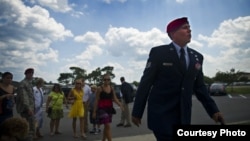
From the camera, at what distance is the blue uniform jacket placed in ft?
11.9

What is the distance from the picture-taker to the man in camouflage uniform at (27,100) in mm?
7746

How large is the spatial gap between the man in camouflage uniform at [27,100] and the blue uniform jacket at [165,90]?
4.60m

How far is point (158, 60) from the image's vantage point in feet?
12.3

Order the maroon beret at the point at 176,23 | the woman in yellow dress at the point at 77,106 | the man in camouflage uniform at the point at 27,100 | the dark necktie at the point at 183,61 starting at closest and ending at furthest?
the dark necktie at the point at 183,61 < the maroon beret at the point at 176,23 < the man in camouflage uniform at the point at 27,100 < the woman in yellow dress at the point at 77,106

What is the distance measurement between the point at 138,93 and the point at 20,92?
5.02m

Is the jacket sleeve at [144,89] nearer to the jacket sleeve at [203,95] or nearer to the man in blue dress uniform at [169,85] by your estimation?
the man in blue dress uniform at [169,85]

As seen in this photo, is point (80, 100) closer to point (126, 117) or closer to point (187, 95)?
point (126, 117)

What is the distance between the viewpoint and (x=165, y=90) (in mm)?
3689

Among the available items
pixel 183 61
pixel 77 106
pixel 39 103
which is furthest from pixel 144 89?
pixel 39 103

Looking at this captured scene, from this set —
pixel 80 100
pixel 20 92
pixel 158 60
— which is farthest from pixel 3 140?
pixel 80 100

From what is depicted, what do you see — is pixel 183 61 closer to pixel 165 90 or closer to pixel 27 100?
pixel 165 90

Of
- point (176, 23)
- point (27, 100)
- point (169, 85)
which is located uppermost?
point (176, 23)

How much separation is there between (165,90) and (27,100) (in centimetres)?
507

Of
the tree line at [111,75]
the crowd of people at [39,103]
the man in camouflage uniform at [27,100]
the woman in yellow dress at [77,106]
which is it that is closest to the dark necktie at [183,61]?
the crowd of people at [39,103]
